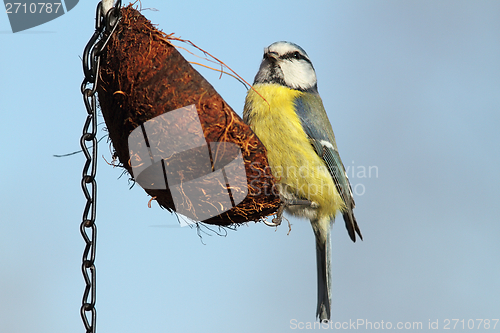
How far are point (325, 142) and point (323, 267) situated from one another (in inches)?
42.0

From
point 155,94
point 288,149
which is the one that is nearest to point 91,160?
point 155,94

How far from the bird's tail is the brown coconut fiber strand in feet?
4.34

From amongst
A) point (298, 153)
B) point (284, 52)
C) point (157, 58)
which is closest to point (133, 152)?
point (157, 58)

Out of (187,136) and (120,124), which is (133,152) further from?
(187,136)

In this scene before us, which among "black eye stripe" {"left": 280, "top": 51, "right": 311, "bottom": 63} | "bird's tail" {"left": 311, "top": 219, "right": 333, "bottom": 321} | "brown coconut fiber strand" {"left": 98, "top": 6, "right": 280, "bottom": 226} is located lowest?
"bird's tail" {"left": 311, "top": 219, "right": 333, "bottom": 321}

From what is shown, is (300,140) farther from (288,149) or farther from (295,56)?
(295,56)

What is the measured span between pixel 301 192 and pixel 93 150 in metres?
1.19

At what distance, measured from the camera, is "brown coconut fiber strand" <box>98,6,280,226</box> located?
177 cm

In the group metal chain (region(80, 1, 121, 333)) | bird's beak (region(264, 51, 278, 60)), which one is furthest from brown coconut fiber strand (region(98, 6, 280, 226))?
bird's beak (region(264, 51, 278, 60))

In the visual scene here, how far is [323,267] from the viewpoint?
126 inches

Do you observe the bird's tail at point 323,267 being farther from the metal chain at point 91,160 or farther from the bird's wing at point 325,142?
the metal chain at point 91,160

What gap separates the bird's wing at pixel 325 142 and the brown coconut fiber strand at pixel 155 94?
2.29 feet

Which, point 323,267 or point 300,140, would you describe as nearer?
point 300,140

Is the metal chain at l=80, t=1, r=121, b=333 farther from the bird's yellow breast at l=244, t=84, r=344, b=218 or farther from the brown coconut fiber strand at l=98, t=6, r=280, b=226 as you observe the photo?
the bird's yellow breast at l=244, t=84, r=344, b=218
